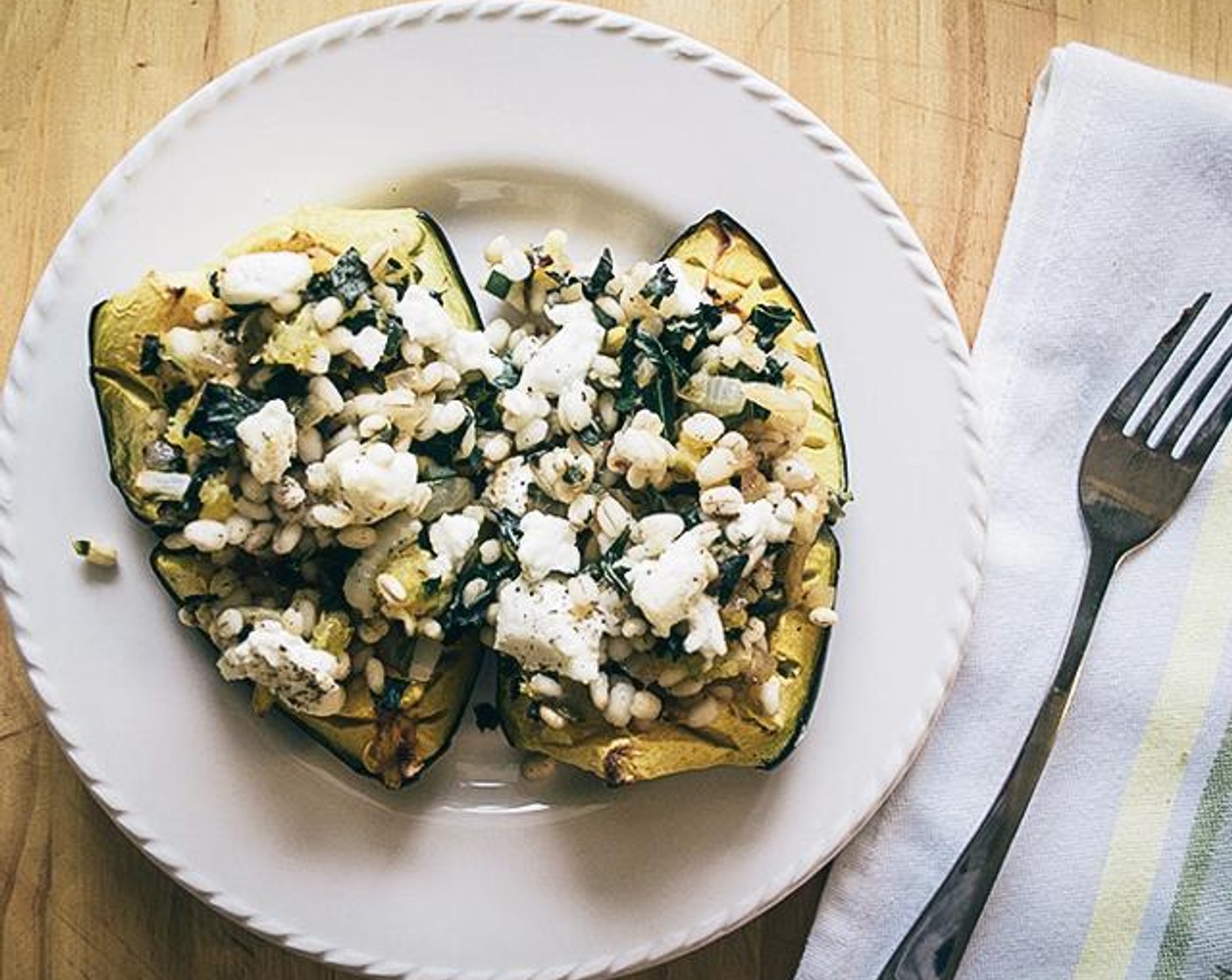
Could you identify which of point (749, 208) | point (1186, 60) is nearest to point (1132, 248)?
point (1186, 60)

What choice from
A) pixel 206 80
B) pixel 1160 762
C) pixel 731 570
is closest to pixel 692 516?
pixel 731 570

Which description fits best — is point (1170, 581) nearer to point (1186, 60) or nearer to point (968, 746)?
point (968, 746)

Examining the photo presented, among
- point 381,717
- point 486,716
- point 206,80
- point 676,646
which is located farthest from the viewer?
point 206,80

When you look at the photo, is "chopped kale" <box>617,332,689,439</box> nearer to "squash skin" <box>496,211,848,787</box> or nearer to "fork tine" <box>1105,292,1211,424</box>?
"squash skin" <box>496,211,848,787</box>

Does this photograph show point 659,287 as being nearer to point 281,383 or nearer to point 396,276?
point 396,276

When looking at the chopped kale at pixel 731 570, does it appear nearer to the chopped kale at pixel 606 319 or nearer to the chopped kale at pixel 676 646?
the chopped kale at pixel 676 646

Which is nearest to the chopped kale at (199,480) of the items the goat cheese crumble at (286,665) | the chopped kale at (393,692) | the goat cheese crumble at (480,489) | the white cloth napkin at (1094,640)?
the goat cheese crumble at (480,489)
